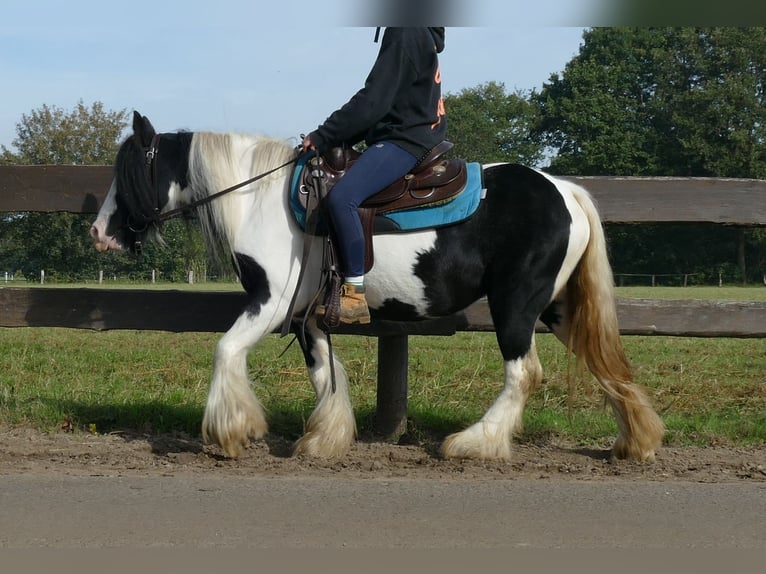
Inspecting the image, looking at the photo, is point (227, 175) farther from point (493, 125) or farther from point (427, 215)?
point (493, 125)

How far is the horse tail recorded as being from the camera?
5188 mm

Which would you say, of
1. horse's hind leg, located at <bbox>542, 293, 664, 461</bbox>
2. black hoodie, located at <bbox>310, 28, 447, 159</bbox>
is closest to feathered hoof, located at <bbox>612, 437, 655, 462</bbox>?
horse's hind leg, located at <bbox>542, 293, 664, 461</bbox>

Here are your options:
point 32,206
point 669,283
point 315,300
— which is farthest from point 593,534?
point 669,283

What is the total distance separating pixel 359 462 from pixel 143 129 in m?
2.31

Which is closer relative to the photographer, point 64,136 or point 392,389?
point 392,389

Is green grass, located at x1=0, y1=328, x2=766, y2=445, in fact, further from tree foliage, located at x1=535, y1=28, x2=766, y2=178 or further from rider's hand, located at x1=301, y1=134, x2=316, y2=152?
tree foliage, located at x1=535, y1=28, x2=766, y2=178

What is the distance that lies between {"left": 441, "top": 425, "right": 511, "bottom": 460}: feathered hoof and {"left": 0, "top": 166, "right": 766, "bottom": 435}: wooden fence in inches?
41.7

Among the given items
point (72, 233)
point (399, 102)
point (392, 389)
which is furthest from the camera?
point (72, 233)

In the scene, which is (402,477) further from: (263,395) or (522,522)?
(263,395)

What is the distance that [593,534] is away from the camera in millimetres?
3535

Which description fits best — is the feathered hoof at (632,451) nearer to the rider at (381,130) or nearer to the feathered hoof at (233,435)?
the rider at (381,130)

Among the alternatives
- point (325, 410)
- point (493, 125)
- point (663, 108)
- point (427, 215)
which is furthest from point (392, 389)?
point (493, 125)

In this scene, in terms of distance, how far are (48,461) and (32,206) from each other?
1.96 m

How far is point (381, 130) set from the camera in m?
5.09
